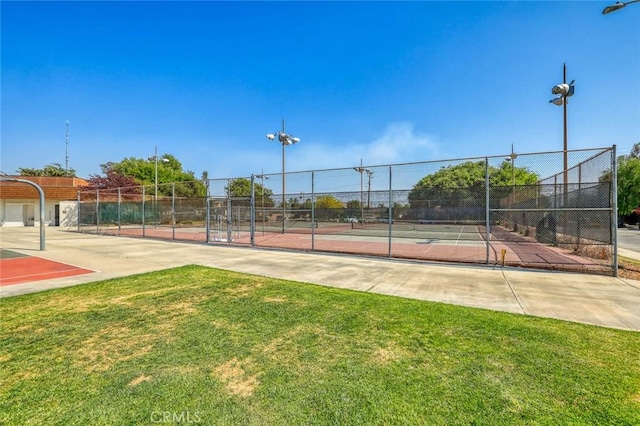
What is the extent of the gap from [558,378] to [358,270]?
5475mm

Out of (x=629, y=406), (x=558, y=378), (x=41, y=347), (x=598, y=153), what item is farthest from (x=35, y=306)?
(x=598, y=153)

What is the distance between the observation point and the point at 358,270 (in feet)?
26.6

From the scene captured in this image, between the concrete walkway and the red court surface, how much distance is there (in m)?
0.41

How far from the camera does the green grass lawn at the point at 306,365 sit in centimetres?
229

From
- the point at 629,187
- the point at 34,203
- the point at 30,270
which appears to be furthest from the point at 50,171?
the point at 629,187

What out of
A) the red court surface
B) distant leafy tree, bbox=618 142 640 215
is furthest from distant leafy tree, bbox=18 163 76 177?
distant leafy tree, bbox=618 142 640 215

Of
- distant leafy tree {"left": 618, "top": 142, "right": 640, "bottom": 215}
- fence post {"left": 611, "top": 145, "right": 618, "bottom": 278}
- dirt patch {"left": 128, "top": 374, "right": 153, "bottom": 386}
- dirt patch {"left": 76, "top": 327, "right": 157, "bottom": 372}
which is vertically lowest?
dirt patch {"left": 76, "top": 327, "right": 157, "bottom": 372}

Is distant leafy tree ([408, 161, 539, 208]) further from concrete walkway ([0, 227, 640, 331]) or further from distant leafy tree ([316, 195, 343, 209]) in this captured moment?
concrete walkway ([0, 227, 640, 331])

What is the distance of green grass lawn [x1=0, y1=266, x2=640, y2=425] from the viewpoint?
7.53ft

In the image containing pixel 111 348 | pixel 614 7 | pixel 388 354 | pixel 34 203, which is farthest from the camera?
pixel 34 203

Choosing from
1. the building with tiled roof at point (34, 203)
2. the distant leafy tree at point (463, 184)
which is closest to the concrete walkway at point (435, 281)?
the distant leafy tree at point (463, 184)
